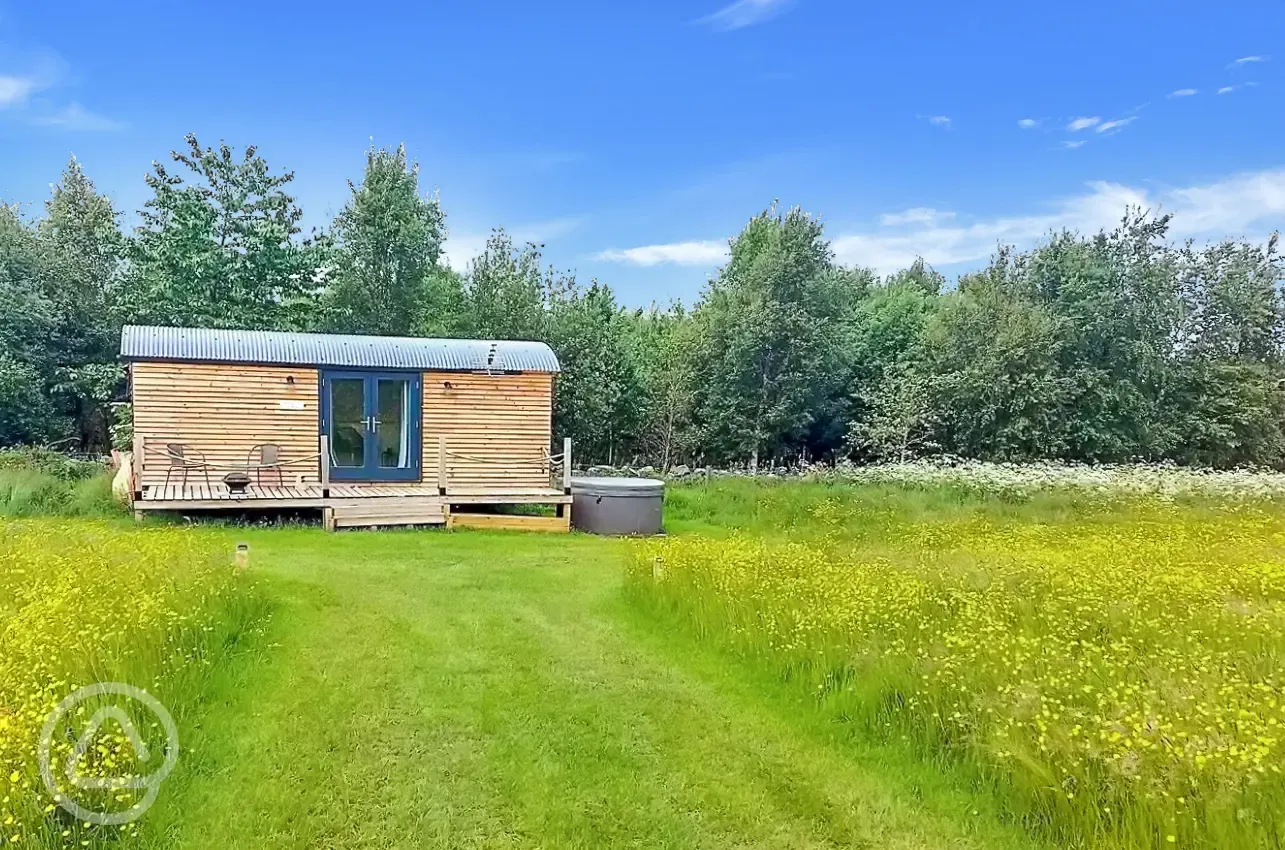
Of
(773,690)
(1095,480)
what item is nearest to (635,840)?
(773,690)

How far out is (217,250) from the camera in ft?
63.4

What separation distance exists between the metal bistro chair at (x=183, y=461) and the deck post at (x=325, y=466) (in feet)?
5.17

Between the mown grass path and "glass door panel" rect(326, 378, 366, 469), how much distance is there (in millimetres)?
7016

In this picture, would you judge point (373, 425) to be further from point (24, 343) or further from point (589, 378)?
point (24, 343)

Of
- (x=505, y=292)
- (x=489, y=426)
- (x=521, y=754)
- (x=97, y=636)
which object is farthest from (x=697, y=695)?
(x=505, y=292)

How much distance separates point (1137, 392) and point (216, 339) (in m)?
19.7

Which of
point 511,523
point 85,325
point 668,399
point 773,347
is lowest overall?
point 511,523

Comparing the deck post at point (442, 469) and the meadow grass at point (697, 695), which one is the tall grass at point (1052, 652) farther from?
the deck post at point (442, 469)

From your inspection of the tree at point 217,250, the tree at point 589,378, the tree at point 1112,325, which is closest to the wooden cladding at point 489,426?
the tree at point 589,378

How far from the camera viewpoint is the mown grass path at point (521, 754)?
3258mm

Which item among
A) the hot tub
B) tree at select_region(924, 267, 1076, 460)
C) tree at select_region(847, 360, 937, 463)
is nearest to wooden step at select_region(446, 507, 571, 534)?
the hot tub

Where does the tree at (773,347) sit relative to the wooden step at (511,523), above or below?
above

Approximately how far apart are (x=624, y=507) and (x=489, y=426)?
2816 millimetres

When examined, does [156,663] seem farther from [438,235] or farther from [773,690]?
[438,235]
